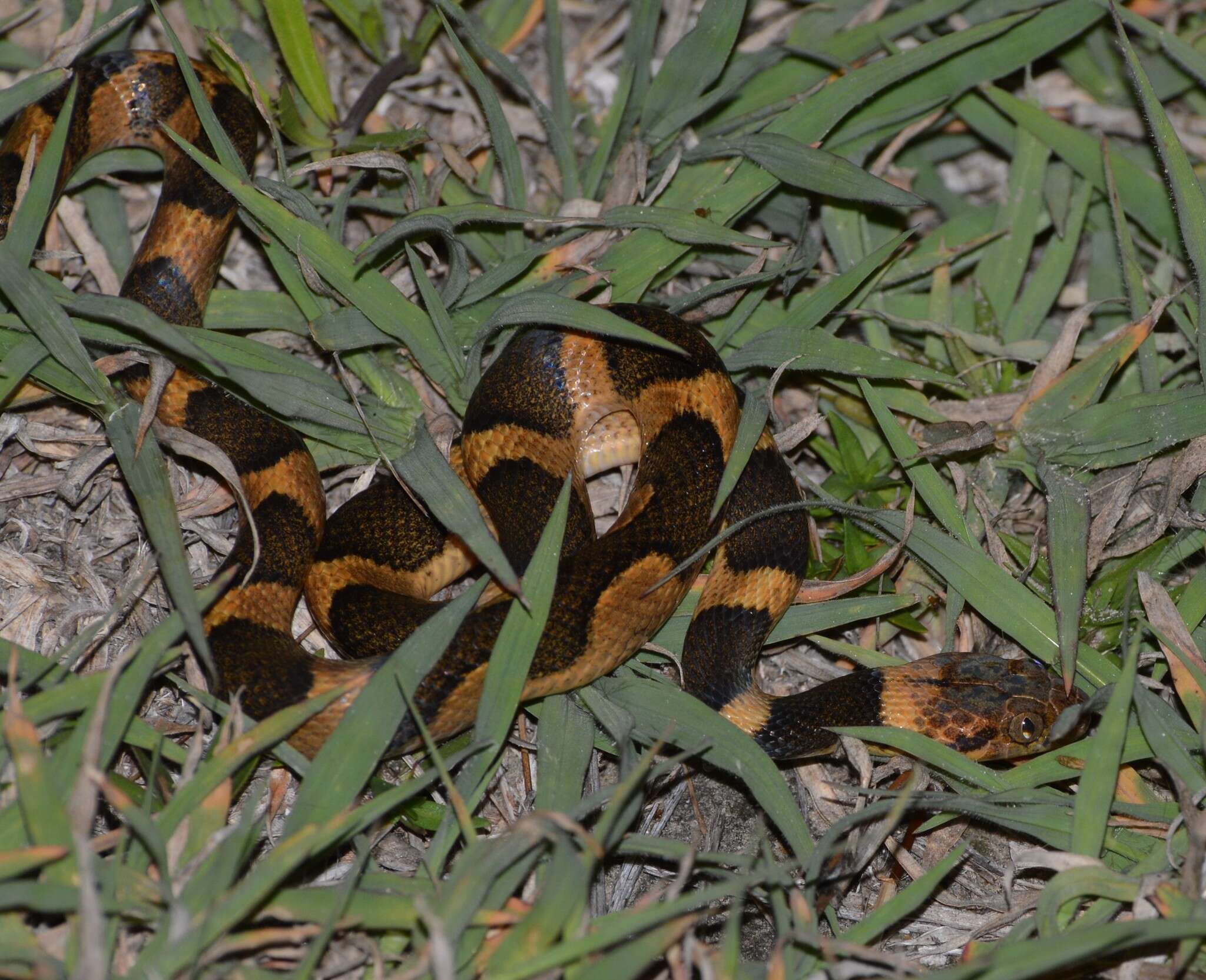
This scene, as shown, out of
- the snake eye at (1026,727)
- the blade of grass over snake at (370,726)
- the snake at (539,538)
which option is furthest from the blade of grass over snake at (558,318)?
the snake eye at (1026,727)

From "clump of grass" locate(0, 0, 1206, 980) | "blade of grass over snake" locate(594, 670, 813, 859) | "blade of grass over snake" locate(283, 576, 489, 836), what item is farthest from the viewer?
"blade of grass over snake" locate(594, 670, 813, 859)

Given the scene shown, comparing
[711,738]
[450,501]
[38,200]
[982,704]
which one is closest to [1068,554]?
[982,704]

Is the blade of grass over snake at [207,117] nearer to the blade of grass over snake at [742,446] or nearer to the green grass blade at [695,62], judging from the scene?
the green grass blade at [695,62]

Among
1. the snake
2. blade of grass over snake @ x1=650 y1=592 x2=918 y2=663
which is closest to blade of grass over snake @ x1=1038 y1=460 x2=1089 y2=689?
the snake

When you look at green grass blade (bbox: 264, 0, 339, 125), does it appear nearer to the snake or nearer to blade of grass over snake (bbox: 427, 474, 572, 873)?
the snake

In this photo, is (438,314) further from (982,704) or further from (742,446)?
(982,704)

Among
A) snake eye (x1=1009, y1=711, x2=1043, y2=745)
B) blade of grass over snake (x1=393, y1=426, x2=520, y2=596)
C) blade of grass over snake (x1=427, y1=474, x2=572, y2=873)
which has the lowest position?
snake eye (x1=1009, y1=711, x2=1043, y2=745)
